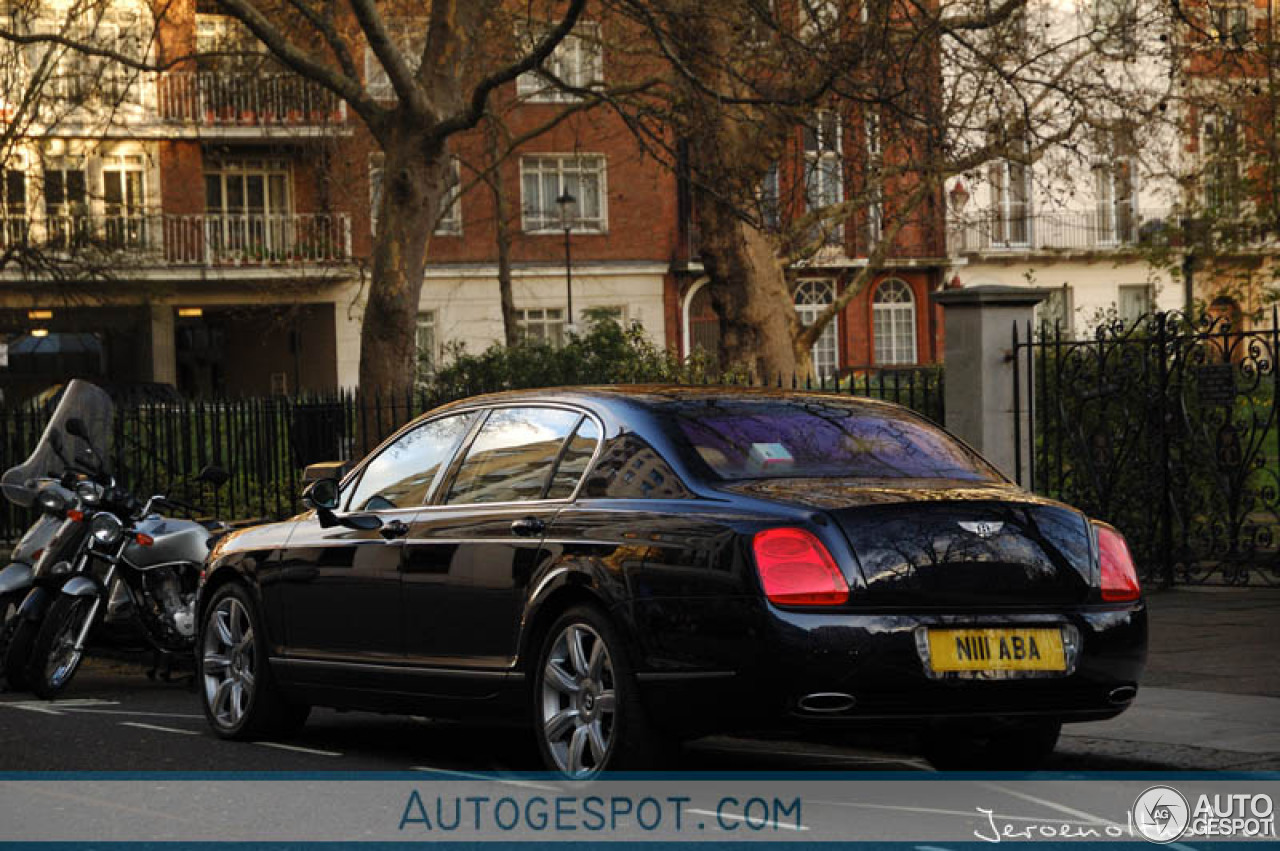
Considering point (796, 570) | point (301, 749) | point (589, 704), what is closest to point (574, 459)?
point (589, 704)

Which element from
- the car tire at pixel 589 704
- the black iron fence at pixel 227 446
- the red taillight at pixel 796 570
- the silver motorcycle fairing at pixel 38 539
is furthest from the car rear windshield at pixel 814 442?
the black iron fence at pixel 227 446

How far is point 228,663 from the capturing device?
10.3 m

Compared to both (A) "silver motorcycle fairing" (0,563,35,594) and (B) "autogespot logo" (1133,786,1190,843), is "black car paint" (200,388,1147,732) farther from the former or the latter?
(A) "silver motorcycle fairing" (0,563,35,594)

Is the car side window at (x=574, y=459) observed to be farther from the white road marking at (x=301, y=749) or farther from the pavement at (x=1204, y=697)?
the pavement at (x=1204, y=697)

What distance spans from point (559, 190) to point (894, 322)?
Result: 9.95 m

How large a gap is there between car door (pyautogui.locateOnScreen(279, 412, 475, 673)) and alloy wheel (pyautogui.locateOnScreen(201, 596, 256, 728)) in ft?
1.46

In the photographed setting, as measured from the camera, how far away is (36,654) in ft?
39.3

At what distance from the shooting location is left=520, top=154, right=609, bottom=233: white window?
50.8m

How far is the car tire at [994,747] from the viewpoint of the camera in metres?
8.12

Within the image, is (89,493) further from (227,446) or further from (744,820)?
(227,446)

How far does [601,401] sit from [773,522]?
4.63 ft

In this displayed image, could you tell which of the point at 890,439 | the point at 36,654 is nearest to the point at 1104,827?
the point at 890,439

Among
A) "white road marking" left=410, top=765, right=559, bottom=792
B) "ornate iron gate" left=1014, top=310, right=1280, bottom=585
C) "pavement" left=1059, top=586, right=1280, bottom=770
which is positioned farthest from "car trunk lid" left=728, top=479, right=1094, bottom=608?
"ornate iron gate" left=1014, top=310, right=1280, bottom=585

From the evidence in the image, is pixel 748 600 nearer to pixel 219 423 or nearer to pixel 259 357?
pixel 219 423
